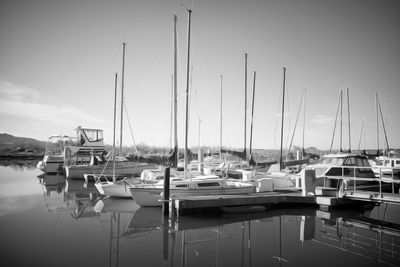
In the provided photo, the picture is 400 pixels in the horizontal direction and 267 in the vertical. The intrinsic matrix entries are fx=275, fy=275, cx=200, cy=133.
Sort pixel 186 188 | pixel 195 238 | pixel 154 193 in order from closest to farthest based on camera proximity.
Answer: pixel 195 238 → pixel 154 193 → pixel 186 188

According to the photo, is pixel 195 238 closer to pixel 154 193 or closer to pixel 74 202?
pixel 154 193

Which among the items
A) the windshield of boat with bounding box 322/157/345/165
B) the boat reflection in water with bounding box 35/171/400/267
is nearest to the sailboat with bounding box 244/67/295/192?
the windshield of boat with bounding box 322/157/345/165

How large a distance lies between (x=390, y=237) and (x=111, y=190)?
17741mm

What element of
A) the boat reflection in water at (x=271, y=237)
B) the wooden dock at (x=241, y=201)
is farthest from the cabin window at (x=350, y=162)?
the boat reflection in water at (x=271, y=237)

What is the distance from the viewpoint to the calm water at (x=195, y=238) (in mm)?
9492

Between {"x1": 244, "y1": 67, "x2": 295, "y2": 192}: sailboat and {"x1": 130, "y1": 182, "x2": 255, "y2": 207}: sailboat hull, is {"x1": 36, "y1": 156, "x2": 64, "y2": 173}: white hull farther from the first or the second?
{"x1": 244, "y1": 67, "x2": 295, "y2": 192}: sailboat

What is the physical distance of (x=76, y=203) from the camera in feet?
66.2

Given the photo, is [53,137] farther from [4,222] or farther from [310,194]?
[310,194]

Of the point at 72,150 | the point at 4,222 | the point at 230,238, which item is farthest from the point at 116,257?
the point at 72,150

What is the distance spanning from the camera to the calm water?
31.1 ft

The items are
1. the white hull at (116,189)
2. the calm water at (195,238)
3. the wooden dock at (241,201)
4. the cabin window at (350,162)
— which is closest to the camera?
the calm water at (195,238)

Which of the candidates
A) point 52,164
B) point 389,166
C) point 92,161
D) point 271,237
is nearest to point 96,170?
point 92,161

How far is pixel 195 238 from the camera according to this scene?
11.9m

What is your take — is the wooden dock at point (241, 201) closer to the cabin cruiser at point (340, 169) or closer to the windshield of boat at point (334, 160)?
the cabin cruiser at point (340, 169)
